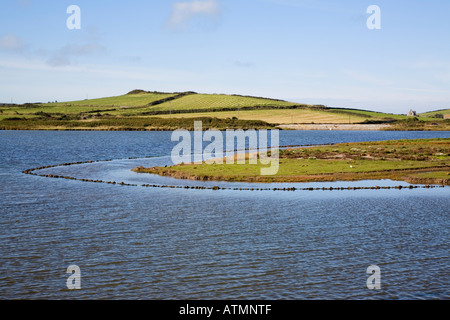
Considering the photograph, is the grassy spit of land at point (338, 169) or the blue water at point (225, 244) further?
the grassy spit of land at point (338, 169)

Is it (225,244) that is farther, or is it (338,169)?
(338,169)

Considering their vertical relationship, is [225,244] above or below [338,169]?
below

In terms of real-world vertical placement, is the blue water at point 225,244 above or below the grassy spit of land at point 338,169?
below
